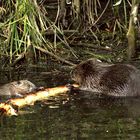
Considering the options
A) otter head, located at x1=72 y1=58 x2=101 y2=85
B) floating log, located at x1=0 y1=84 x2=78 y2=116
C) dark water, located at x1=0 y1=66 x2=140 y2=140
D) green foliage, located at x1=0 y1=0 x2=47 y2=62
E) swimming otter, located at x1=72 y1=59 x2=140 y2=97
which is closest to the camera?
dark water, located at x1=0 y1=66 x2=140 y2=140

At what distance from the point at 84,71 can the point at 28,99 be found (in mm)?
1295

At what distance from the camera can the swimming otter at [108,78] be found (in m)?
9.26

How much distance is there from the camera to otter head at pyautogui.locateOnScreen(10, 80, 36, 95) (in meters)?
9.59

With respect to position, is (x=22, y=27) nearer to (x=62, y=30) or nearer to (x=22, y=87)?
(x=62, y=30)

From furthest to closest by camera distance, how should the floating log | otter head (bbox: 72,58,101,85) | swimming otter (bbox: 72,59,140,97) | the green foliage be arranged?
the green foliage → otter head (bbox: 72,58,101,85) → swimming otter (bbox: 72,59,140,97) → the floating log

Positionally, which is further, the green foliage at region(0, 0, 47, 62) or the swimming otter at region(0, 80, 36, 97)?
the green foliage at region(0, 0, 47, 62)

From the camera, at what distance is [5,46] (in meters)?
11.3

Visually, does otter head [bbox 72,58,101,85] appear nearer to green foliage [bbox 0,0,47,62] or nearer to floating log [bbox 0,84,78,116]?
floating log [bbox 0,84,78,116]

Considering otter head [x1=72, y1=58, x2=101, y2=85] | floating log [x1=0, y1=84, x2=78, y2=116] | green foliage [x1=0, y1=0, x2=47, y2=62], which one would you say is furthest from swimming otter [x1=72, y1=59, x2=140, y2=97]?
green foliage [x1=0, y1=0, x2=47, y2=62]

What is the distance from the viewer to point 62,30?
11820 millimetres

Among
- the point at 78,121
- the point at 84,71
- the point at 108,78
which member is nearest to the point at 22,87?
the point at 84,71

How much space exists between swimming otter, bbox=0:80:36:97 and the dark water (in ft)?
2.20

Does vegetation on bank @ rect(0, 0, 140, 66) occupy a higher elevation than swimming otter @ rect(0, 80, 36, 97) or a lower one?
higher

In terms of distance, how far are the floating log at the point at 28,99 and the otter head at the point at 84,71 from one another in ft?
1.43
